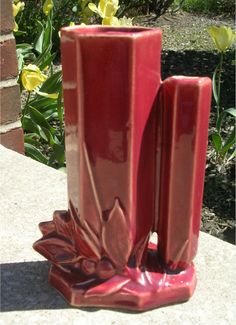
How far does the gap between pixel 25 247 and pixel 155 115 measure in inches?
17.6

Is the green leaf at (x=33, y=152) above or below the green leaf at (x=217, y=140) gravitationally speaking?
below

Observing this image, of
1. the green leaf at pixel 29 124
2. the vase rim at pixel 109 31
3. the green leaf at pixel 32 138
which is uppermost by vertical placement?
the vase rim at pixel 109 31

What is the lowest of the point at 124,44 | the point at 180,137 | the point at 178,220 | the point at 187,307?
the point at 187,307

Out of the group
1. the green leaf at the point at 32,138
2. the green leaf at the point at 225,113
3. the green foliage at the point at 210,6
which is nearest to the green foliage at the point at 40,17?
the green leaf at the point at 32,138

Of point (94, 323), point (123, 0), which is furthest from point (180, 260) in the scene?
point (123, 0)

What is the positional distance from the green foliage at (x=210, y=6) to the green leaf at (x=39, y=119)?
3237 millimetres

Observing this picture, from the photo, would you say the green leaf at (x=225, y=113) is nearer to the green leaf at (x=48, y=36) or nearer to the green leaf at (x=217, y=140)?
the green leaf at (x=217, y=140)

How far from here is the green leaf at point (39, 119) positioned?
7.39ft

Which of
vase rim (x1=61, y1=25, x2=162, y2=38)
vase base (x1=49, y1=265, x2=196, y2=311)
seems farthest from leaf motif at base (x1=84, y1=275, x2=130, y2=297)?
vase rim (x1=61, y1=25, x2=162, y2=38)

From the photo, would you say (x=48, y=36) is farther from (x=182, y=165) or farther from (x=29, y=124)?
(x=182, y=165)

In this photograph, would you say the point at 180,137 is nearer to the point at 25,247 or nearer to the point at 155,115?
the point at 155,115

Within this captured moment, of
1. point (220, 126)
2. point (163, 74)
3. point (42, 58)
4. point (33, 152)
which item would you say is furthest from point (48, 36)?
point (163, 74)

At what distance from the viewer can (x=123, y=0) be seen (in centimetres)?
450

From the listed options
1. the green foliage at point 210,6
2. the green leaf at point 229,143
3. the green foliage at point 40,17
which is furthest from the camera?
the green foliage at point 210,6
